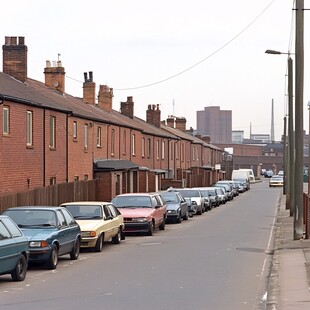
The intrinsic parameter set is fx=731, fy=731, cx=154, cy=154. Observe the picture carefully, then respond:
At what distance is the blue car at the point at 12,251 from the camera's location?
13430 millimetres

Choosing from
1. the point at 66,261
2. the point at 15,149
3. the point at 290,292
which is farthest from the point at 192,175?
the point at 290,292

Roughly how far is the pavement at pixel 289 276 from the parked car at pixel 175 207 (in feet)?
32.0

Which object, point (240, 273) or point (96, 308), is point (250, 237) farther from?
point (96, 308)

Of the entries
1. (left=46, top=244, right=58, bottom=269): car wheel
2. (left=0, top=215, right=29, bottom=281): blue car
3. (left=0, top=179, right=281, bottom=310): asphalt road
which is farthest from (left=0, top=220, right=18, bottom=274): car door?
(left=46, top=244, right=58, bottom=269): car wheel

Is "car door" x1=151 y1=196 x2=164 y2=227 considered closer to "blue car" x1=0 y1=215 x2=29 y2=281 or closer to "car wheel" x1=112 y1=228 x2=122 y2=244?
"car wheel" x1=112 y1=228 x2=122 y2=244

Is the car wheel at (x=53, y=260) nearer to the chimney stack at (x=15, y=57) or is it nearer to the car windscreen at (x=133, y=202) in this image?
the car windscreen at (x=133, y=202)

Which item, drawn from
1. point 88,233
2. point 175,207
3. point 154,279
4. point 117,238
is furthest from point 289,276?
point 175,207

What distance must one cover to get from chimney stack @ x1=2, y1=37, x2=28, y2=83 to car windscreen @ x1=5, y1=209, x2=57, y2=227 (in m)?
18.7

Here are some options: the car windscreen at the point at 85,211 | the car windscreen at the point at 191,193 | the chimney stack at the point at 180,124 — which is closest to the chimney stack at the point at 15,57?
the car windscreen at the point at 191,193

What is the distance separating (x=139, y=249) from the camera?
21.2 metres

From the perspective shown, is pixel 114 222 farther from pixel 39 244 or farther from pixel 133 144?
pixel 133 144

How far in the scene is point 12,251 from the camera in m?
13.7

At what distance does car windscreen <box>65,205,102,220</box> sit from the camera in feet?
70.4

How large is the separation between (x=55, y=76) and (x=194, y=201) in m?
12.0
